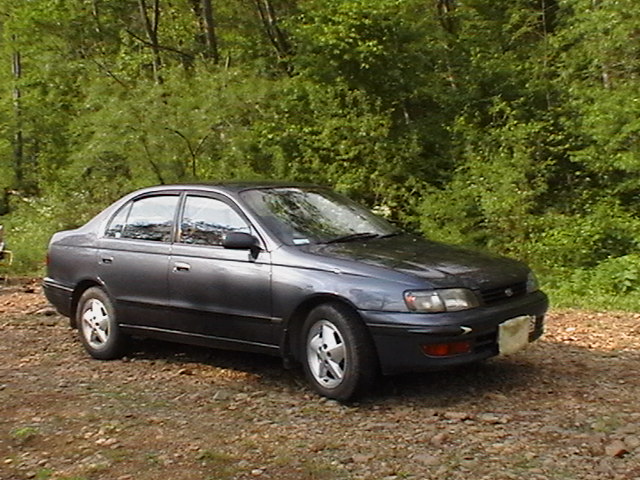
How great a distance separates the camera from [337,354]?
17.1ft

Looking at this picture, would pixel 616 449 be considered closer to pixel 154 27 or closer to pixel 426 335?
pixel 426 335

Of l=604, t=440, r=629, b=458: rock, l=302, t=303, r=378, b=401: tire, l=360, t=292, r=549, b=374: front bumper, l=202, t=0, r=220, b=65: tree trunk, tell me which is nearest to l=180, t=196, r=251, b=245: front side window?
l=302, t=303, r=378, b=401: tire

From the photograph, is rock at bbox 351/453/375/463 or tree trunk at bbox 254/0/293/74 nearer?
rock at bbox 351/453/375/463

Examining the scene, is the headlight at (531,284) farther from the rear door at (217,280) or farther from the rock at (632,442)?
the rear door at (217,280)

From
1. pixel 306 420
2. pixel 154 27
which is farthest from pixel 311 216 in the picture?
pixel 154 27

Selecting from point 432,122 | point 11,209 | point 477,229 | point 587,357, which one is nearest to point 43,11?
point 11,209

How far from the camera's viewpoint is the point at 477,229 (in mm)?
14469

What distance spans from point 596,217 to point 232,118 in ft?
25.1

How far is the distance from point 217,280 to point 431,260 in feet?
5.18

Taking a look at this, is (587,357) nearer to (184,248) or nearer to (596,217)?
(184,248)

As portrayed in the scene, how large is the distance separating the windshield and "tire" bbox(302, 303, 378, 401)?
67 cm

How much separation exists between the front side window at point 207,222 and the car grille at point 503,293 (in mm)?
1776

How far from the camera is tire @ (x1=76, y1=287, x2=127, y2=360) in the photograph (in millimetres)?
6707

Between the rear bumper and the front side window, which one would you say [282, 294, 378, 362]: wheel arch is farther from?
the rear bumper
